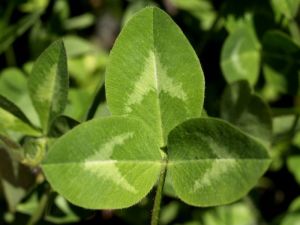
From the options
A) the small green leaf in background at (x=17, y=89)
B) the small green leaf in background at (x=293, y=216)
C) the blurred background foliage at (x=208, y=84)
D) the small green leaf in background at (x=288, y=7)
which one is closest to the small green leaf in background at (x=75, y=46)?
the blurred background foliage at (x=208, y=84)

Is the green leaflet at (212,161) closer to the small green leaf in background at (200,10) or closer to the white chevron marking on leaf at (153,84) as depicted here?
the white chevron marking on leaf at (153,84)

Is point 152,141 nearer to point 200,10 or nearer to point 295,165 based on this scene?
point 295,165

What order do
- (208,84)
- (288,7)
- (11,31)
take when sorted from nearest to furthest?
(288,7)
(11,31)
(208,84)

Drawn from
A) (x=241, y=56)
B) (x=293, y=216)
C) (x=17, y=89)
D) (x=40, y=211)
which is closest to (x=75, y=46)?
(x=17, y=89)

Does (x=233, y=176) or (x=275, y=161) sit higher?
(x=233, y=176)

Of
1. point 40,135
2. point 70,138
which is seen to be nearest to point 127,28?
point 70,138

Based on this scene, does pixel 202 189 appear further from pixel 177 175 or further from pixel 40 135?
pixel 40 135

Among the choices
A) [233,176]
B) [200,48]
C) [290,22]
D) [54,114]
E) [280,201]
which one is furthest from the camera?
[280,201]
